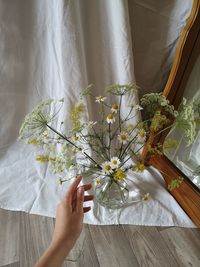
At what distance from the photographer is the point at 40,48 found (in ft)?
3.21

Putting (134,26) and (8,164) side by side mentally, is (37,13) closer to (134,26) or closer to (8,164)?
(134,26)

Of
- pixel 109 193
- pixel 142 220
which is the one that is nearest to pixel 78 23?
pixel 109 193

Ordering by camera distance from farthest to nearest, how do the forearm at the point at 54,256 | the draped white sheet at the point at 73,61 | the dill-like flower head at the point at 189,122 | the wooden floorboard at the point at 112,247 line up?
the draped white sheet at the point at 73,61 < the wooden floorboard at the point at 112,247 < the dill-like flower head at the point at 189,122 < the forearm at the point at 54,256

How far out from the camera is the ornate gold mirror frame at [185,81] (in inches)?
32.7

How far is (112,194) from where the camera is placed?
3.03 ft

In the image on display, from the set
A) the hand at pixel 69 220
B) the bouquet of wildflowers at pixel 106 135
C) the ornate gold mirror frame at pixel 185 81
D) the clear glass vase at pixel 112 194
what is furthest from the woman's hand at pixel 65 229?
the ornate gold mirror frame at pixel 185 81

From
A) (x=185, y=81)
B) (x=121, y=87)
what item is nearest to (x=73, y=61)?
(x=121, y=87)

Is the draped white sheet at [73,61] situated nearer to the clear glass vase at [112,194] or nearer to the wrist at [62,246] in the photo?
the clear glass vase at [112,194]

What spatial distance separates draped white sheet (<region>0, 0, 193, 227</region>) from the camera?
2.91 feet

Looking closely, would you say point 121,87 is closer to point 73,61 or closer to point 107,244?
point 73,61

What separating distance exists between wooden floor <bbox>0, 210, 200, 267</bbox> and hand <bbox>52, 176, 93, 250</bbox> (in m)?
0.24

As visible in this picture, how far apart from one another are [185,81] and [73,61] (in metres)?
0.43

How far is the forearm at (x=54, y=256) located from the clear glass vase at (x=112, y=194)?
36 cm

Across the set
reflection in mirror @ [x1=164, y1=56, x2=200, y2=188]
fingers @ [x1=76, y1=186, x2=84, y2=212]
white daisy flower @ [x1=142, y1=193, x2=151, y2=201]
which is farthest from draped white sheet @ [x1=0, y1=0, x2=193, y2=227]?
fingers @ [x1=76, y1=186, x2=84, y2=212]
